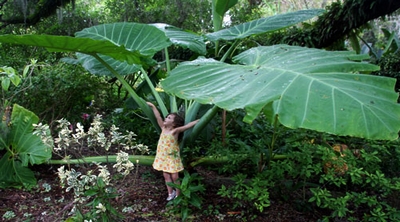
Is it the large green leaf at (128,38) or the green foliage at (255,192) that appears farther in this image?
the large green leaf at (128,38)

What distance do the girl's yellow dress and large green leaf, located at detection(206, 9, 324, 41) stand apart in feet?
2.47

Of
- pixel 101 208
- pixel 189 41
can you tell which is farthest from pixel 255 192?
pixel 189 41

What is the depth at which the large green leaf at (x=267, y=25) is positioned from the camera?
2.37 m

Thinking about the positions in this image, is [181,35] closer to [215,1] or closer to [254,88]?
[215,1]

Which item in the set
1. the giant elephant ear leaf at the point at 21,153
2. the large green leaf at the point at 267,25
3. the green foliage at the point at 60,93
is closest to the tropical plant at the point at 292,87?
the large green leaf at the point at 267,25

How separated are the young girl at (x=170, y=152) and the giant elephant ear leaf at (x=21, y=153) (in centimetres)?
80

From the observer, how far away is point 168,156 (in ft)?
7.19

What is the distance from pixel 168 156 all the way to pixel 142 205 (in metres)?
0.37

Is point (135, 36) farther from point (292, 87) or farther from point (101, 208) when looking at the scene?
point (292, 87)

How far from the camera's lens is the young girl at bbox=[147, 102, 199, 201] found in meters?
2.17

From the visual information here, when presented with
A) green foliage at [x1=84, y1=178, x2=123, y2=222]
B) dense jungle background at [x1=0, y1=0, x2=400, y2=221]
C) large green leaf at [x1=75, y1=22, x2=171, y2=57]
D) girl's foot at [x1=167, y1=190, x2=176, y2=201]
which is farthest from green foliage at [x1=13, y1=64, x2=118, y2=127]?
green foliage at [x1=84, y1=178, x2=123, y2=222]

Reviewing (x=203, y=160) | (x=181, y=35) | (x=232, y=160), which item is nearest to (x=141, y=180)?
(x=203, y=160)

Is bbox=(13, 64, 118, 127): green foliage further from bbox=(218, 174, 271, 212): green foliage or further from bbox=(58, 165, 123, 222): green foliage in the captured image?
bbox=(218, 174, 271, 212): green foliage

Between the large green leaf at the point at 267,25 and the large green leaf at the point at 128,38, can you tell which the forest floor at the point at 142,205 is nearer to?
the large green leaf at the point at 128,38
